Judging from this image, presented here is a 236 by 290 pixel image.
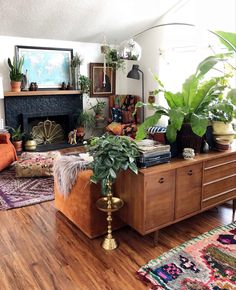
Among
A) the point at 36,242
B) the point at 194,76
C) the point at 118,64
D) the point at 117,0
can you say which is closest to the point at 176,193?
the point at 194,76

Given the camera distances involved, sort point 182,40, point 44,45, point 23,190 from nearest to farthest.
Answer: point 23,190 < point 182,40 < point 44,45

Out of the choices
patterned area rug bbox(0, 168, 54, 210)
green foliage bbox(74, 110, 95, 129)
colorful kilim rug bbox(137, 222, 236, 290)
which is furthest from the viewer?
green foliage bbox(74, 110, 95, 129)

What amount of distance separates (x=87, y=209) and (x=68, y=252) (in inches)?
14.8

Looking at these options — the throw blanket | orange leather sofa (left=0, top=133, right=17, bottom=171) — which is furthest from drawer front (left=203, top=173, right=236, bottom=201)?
orange leather sofa (left=0, top=133, right=17, bottom=171)

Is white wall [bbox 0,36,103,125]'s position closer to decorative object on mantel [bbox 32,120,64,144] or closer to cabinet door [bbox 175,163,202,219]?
decorative object on mantel [bbox 32,120,64,144]

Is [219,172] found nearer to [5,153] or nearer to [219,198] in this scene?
[219,198]

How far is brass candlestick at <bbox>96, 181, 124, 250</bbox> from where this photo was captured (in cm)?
233

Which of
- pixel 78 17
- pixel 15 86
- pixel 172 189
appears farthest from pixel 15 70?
pixel 172 189

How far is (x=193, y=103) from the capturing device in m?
2.58

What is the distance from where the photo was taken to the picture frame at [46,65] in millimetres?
5557

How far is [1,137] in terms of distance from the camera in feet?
15.4

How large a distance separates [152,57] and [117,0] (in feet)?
5.29

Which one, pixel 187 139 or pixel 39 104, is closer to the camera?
pixel 187 139

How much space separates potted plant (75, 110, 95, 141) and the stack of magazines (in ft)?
12.6
